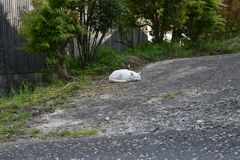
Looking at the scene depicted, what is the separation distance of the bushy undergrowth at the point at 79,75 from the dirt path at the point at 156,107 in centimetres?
36

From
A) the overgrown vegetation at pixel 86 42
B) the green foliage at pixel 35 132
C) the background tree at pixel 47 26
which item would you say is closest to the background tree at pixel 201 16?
the overgrown vegetation at pixel 86 42

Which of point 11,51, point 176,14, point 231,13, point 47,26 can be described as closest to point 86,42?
point 47,26

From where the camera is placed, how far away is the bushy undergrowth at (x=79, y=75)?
4.67m

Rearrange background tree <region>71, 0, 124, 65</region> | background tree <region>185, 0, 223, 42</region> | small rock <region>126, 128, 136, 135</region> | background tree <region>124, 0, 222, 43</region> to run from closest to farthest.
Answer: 1. small rock <region>126, 128, 136, 135</region>
2. background tree <region>71, 0, 124, 65</region>
3. background tree <region>124, 0, 222, 43</region>
4. background tree <region>185, 0, 223, 42</region>

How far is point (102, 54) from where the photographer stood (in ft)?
32.9

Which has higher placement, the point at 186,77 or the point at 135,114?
the point at 186,77

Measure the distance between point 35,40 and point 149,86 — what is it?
3.37m

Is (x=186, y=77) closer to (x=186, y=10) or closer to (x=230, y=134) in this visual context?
(x=230, y=134)

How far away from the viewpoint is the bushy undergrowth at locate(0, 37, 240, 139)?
467cm

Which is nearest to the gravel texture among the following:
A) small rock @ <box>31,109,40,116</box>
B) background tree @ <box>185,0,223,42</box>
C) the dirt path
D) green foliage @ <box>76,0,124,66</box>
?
the dirt path

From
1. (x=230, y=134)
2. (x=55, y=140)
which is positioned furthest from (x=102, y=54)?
(x=230, y=134)

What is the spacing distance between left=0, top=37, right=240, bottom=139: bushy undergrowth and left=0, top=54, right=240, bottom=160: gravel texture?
14.6 inches

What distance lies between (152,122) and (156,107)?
79 cm

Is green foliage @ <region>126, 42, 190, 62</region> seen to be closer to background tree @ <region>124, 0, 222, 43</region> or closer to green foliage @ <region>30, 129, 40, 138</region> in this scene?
background tree @ <region>124, 0, 222, 43</region>
